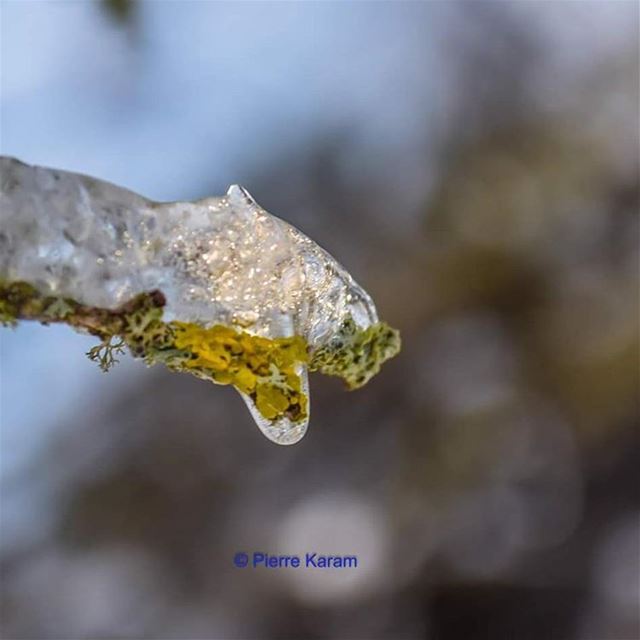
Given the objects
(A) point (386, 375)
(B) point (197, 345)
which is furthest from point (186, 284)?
(A) point (386, 375)

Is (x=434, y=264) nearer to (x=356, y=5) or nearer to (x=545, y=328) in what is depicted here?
(x=545, y=328)

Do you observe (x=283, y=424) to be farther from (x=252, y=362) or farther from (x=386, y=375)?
(x=386, y=375)

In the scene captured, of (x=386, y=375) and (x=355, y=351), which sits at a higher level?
(x=386, y=375)

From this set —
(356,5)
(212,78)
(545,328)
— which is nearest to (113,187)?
(212,78)

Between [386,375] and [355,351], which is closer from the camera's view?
[355,351]

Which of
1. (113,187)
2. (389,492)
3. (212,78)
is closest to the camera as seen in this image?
(113,187)

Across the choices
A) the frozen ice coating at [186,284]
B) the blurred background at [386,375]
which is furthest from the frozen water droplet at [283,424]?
the blurred background at [386,375]

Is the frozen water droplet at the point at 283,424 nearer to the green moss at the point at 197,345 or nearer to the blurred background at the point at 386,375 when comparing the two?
the green moss at the point at 197,345

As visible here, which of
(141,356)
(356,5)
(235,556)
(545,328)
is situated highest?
(356,5)
